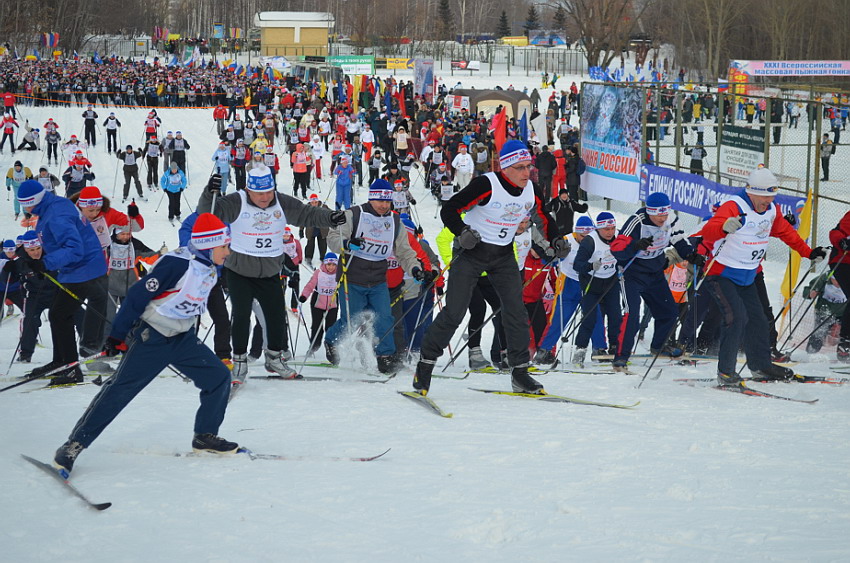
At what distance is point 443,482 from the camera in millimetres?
4219

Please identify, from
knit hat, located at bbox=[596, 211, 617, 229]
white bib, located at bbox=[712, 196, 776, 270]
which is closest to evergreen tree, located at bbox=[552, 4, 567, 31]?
knit hat, located at bbox=[596, 211, 617, 229]

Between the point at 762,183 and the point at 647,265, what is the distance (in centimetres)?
157

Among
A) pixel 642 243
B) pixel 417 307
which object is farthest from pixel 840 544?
pixel 417 307

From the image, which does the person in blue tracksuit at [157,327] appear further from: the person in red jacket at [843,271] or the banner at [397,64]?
the banner at [397,64]

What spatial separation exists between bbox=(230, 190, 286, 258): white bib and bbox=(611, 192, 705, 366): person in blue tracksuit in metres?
2.89

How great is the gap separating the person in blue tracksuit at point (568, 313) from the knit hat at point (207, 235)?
4.58m

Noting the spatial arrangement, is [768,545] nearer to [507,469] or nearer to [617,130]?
[507,469]

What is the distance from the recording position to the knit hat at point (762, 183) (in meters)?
6.23

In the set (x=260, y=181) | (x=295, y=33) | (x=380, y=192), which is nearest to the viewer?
(x=260, y=181)

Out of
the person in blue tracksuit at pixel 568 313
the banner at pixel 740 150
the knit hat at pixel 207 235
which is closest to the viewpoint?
the knit hat at pixel 207 235

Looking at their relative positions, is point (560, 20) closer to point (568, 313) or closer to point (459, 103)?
point (459, 103)

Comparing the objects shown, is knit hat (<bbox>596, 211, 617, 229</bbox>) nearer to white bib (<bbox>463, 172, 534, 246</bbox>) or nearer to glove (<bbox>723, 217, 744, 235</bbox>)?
glove (<bbox>723, 217, 744, 235</bbox>)

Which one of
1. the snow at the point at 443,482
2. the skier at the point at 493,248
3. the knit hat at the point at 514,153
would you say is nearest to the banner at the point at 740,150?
the snow at the point at 443,482

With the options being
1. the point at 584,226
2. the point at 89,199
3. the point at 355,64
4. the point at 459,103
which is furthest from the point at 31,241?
the point at 355,64
